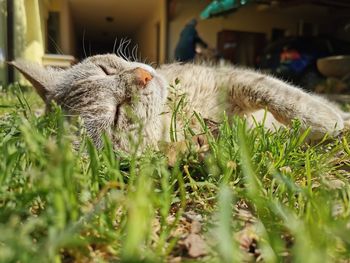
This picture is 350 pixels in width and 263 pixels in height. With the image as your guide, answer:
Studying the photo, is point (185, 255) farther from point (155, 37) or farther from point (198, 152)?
point (155, 37)

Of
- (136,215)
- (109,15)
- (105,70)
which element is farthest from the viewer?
(109,15)

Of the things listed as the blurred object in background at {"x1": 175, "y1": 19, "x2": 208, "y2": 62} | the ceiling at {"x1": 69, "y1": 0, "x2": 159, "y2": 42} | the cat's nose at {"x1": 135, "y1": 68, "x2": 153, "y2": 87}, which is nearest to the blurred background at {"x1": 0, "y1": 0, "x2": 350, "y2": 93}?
the ceiling at {"x1": 69, "y1": 0, "x2": 159, "y2": 42}

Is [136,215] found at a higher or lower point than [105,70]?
lower

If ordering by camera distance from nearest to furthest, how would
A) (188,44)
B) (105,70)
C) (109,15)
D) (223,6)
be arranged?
(105,70) < (223,6) < (188,44) < (109,15)

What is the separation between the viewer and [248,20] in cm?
905

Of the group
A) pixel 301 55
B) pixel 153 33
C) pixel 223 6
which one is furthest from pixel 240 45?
pixel 301 55

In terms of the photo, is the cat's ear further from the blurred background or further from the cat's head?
the blurred background

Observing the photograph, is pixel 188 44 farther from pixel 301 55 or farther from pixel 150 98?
pixel 150 98

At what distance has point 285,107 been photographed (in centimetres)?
172

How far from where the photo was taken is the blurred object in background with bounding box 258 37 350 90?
6.54 metres

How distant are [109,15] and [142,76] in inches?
326

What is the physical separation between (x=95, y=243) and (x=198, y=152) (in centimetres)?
52

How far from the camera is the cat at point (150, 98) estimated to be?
5.22 ft

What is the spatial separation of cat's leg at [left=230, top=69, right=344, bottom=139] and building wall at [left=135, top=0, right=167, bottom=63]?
5.99 metres
